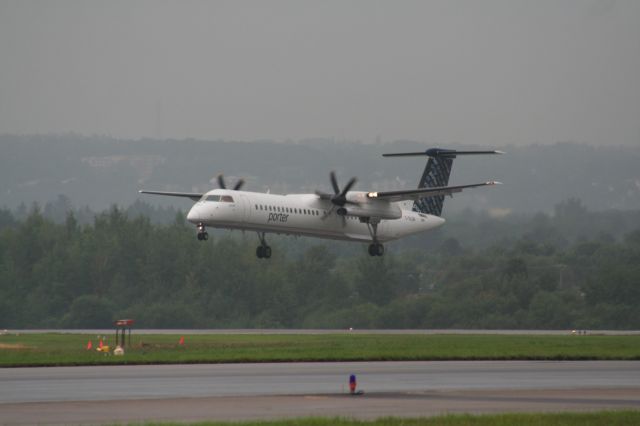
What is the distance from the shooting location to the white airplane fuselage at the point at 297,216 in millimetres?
53688

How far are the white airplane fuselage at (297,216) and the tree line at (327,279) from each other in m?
21.7

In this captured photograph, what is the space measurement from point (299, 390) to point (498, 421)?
698cm

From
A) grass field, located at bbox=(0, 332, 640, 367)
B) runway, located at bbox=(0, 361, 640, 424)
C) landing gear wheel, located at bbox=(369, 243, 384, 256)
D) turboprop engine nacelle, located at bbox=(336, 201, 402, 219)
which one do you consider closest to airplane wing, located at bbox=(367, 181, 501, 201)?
turboprop engine nacelle, located at bbox=(336, 201, 402, 219)

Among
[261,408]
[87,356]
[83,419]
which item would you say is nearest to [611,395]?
[261,408]

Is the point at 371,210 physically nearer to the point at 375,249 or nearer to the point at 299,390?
the point at 375,249

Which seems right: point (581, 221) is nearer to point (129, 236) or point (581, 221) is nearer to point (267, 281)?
point (267, 281)

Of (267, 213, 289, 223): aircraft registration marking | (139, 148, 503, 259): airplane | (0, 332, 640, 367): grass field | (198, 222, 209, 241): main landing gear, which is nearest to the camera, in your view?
(0, 332, 640, 367): grass field

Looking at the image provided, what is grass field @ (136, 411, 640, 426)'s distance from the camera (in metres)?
23.4

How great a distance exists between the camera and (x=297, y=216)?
57312 mm

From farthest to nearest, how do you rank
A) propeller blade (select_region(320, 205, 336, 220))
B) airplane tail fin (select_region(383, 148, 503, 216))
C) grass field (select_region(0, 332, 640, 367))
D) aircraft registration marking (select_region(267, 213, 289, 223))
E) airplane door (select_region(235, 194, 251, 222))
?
airplane tail fin (select_region(383, 148, 503, 216))
propeller blade (select_region(320, 205, 336, 220))
aircraft registration marking (select_region(267, 213, 289, 223))
airplane door (select_region(235, 194, 251, 222))
grass field (select_region(0, 332, 640, 367))

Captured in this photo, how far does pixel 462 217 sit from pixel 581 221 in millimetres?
11203

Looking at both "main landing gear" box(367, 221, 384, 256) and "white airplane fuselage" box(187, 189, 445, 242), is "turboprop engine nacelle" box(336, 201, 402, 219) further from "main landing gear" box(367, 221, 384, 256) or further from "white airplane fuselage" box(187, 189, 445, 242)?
"main landing gear" box(367, 221, 384, 256)

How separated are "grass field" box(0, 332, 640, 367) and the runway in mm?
2689

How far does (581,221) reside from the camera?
364 feet
